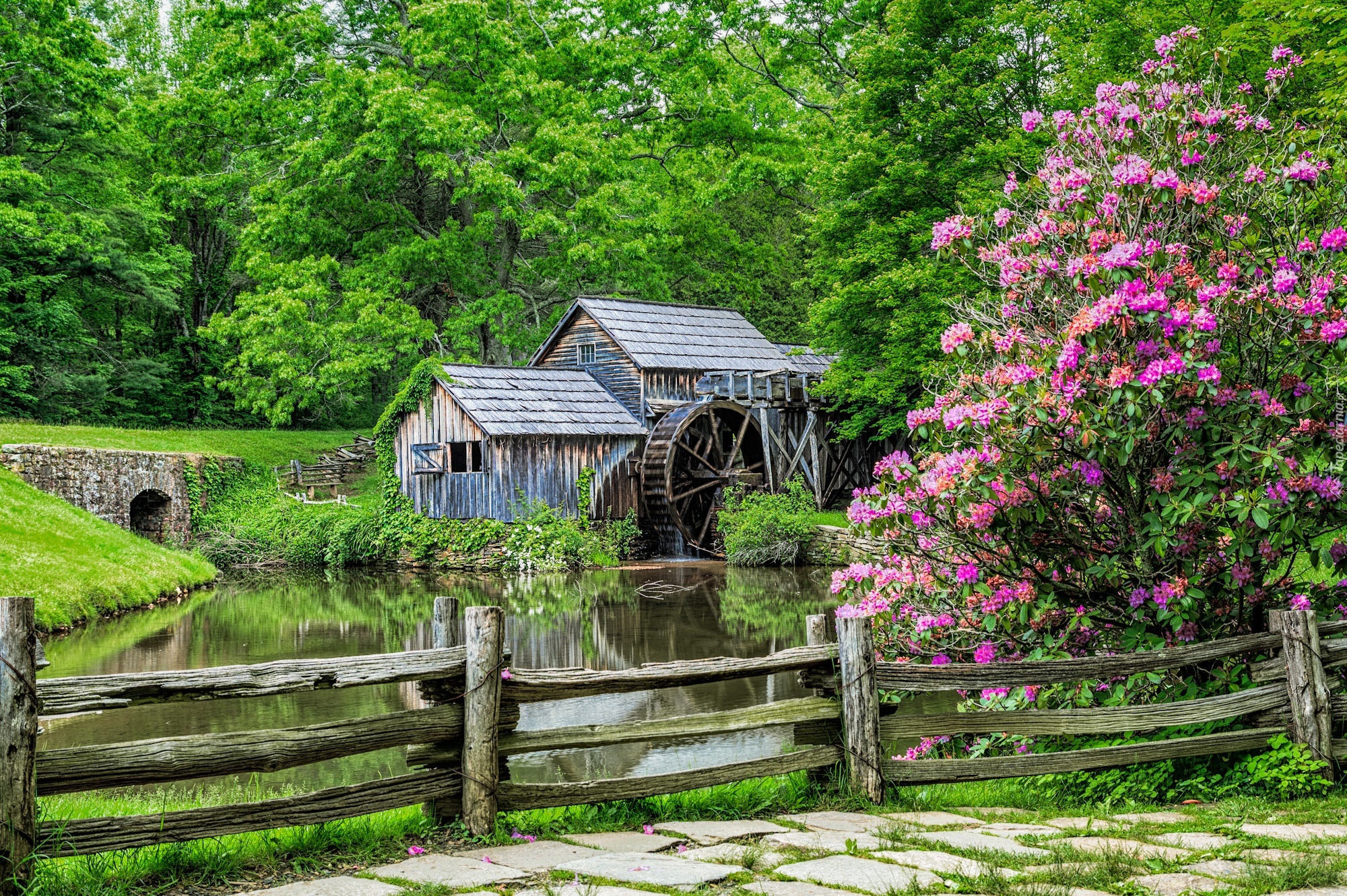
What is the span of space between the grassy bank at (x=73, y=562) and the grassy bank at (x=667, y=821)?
397 inches

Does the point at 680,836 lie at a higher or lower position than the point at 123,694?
lower

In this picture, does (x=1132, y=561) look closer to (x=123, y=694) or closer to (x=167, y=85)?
(x=123, y=694)

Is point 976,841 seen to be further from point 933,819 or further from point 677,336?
point 677,336

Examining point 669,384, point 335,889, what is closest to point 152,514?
point 669,384

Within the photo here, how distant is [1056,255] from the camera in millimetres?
6789

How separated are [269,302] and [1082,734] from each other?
26009 millimetres

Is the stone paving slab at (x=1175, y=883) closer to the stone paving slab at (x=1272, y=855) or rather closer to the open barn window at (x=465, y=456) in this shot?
the stone paving slab at (x=1272, y=855)

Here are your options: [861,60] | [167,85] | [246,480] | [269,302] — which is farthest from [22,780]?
[167,85]

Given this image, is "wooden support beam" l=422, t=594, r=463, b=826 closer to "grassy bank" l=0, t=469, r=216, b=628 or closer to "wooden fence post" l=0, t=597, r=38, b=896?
"wooden fence post" l=0, t=597, r=38, b=896

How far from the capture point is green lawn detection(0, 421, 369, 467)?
2550 centimetres

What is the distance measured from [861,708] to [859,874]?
162cm

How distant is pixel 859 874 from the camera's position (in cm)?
401

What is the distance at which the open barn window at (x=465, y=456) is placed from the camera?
24938 mm

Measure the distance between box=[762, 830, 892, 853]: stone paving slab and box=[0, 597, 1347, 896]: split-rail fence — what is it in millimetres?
676
